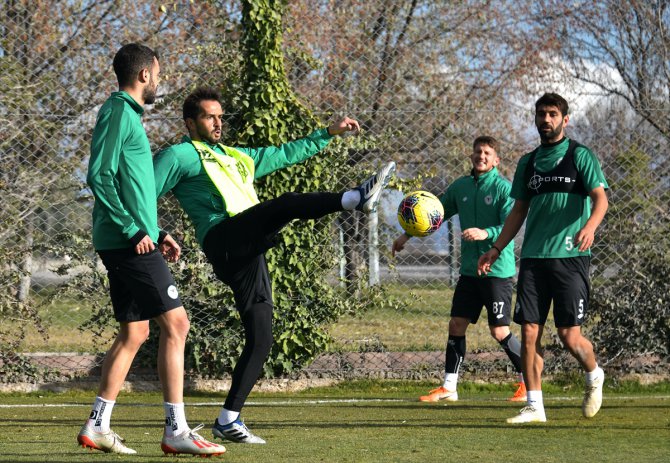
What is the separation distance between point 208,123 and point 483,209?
3.30 meters

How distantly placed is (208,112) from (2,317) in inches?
148

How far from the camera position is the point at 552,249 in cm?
685

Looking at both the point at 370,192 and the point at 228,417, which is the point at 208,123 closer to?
the point at 370,192

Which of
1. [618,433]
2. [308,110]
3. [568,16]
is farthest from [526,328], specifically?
[568,16]

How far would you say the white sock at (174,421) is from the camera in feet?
16.7

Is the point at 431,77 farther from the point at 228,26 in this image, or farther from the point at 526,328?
the point at 526,328

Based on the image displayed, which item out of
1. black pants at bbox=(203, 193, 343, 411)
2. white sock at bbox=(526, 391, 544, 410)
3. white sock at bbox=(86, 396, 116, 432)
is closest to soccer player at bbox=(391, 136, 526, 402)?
white sock at bbox=(526, 391, 544, 410)

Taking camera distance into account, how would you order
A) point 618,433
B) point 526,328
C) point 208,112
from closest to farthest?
point 208,112, point 618,433, point 526,328

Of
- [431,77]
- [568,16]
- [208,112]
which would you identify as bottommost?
[208,112]

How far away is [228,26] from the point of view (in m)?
9.65

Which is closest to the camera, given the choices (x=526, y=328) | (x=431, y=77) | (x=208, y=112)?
(x=208, y=112)

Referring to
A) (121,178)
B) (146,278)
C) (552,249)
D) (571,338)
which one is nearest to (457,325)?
(571,338)

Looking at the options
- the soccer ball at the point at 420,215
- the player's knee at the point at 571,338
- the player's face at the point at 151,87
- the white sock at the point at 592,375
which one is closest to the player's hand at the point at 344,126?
the soccer ball at the point at 420,215

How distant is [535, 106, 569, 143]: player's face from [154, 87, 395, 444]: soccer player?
1.56 meters
